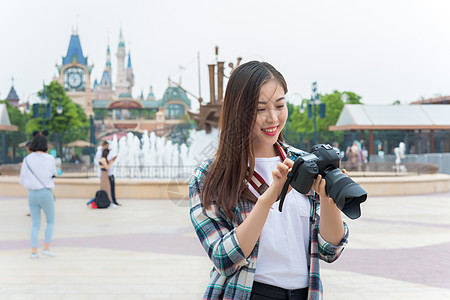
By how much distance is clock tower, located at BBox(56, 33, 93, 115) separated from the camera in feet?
375

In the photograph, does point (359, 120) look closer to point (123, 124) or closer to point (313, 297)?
point (313, 297)

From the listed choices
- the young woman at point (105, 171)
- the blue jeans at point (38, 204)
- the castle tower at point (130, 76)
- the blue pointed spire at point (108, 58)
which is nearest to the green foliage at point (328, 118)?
the young woman at point (105, 171)

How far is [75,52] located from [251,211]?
123 m

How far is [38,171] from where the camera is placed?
6805 millimetres

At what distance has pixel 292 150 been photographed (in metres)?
1.94

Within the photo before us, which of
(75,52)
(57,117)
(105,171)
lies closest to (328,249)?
(105,171)

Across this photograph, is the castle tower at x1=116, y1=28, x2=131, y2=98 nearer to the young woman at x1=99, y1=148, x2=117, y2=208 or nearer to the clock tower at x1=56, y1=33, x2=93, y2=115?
the clock tower at x1=56, y1=33, x2=93, y2=115

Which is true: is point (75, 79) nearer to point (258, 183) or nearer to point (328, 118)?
point (328, 118)

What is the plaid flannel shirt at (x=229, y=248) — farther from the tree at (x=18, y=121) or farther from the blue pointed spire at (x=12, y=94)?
the blue pointed spire at (x=12, y=94)

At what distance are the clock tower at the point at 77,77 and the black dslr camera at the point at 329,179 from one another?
11542 centimetres

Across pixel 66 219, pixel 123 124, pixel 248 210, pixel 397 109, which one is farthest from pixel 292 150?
pixel 123 124

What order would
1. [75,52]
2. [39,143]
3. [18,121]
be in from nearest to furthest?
[39,143]
[18,121]
[75,52]

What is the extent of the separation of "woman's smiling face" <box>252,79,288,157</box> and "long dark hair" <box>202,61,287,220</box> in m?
0.02

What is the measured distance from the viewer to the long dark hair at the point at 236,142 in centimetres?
178
